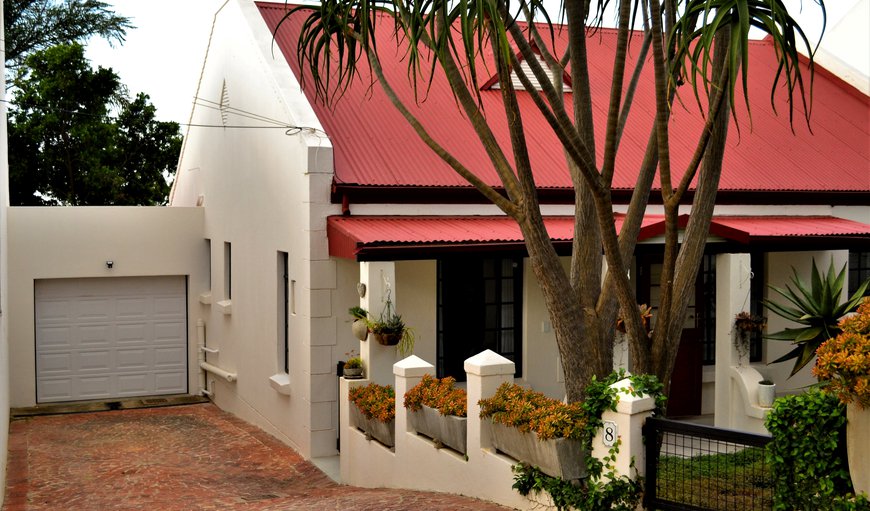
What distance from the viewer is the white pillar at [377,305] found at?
39.4ft

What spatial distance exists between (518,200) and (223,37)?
9.53m

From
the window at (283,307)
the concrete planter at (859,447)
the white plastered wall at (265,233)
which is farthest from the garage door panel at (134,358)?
the concrete planter at (859,447)

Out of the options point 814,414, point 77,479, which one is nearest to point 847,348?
point 814,414

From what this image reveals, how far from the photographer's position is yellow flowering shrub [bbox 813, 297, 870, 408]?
6.06 metres

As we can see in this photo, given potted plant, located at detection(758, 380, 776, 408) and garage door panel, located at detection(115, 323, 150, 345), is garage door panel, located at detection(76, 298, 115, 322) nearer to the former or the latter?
garage door panel, located at detection(115, 323, 150, 345)

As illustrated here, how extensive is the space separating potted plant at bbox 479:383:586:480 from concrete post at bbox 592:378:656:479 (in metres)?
0.30

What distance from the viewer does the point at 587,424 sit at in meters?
7.78

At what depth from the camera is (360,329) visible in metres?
12.0

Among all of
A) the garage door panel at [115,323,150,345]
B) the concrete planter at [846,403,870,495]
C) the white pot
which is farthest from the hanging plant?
the garage door panel at [115,323,150,345]

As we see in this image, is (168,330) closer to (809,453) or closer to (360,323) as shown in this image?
(360,323)

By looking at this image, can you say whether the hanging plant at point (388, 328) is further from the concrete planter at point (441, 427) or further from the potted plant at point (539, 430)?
the potted plant at point (539, 430)

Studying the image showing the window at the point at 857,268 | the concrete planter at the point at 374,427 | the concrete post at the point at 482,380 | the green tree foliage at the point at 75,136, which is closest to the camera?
the concrete post at the point at 482,380

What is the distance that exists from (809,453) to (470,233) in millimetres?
6747

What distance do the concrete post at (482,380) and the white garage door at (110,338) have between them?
1084 centimetres
